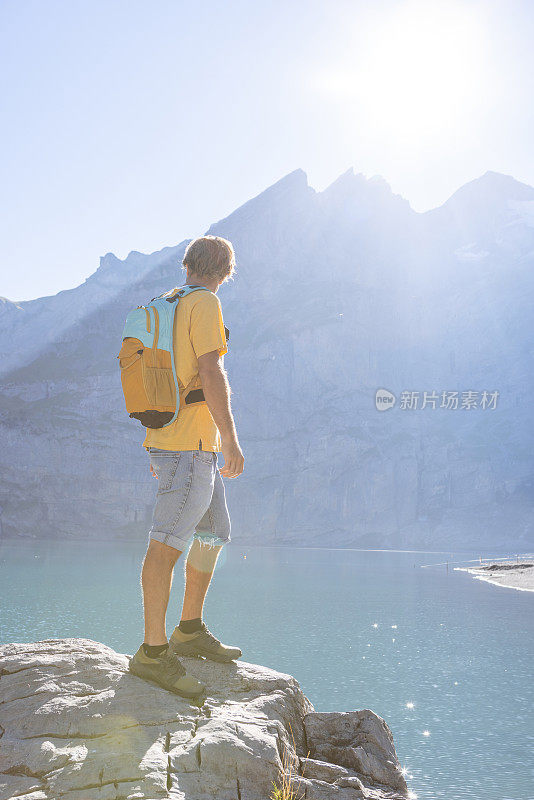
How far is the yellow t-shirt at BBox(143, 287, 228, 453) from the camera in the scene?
184 inches

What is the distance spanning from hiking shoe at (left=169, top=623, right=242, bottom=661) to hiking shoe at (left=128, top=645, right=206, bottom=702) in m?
0.74

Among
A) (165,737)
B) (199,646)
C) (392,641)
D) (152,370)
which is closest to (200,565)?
(199,646)

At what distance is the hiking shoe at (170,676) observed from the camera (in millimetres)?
4641

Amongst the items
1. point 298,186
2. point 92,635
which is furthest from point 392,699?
point 298,186

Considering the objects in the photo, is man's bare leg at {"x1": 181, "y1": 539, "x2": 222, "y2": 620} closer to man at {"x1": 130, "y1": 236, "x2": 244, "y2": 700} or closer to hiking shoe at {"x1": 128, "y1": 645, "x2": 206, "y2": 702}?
man at {"x1": 130, "y1": 236, "x2": 244, "y2": 700}

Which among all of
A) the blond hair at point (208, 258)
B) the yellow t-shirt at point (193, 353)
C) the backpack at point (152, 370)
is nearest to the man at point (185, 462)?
the yellow t-shirt at point (193, 353)

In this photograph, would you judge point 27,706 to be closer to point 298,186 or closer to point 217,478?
point 217,478

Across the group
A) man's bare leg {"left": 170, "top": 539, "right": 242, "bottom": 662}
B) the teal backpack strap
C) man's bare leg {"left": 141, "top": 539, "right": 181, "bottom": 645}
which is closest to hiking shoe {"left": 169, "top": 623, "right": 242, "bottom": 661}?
man's bare leg {"left": 170, "top": 539, "right": 242, "bottom": 662}

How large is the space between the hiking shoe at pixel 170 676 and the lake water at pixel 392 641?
50.9 inches

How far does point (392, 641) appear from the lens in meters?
30.8

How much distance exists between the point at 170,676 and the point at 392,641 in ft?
94.7

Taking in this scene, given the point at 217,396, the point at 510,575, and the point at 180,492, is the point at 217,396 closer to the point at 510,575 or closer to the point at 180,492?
the point at 180,492

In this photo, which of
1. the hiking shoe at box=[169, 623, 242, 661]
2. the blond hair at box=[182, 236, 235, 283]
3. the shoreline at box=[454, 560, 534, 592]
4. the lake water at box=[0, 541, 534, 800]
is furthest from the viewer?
the shoreline at box=[454, 560, 534, 592]

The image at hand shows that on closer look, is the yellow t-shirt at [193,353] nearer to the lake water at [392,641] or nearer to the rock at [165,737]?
the lake water at [392,641]
